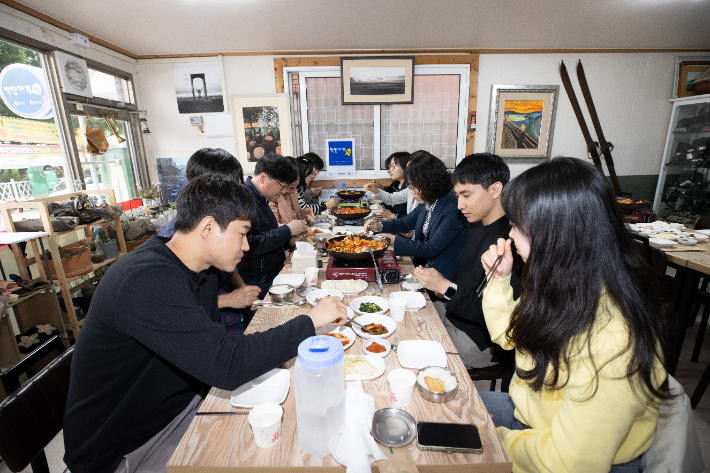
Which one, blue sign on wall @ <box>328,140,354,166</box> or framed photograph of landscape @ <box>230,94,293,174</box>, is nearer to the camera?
framed photograph of landscape @ <box>230,94,293,174</box>

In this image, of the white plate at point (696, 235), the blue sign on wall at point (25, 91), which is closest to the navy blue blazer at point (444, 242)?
the white plate at point (696, 235)

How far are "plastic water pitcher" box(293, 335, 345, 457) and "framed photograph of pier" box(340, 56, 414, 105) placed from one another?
504 cm

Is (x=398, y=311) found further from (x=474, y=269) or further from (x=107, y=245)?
(x=107, y=245)

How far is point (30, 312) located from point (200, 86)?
386 centimetres

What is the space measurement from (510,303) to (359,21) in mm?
3812

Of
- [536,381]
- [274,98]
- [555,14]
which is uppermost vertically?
[555,14]

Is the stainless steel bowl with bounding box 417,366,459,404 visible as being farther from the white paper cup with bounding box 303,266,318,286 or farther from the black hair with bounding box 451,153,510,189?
the black hair with bounding box 451,153,510,189

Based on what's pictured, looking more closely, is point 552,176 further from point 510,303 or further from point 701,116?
point 701,116

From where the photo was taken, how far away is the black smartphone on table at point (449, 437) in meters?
0.88

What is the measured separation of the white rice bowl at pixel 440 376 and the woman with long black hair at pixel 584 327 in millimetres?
233

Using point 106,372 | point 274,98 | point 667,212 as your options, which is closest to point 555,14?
point 274,98

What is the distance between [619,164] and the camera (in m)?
5.62

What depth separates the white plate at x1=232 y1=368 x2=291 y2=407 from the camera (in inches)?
42.5

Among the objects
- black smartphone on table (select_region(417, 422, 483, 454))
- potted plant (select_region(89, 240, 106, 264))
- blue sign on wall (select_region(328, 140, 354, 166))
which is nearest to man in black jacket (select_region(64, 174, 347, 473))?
black smartphone on table (select_region(417, 422, 483, 454))
